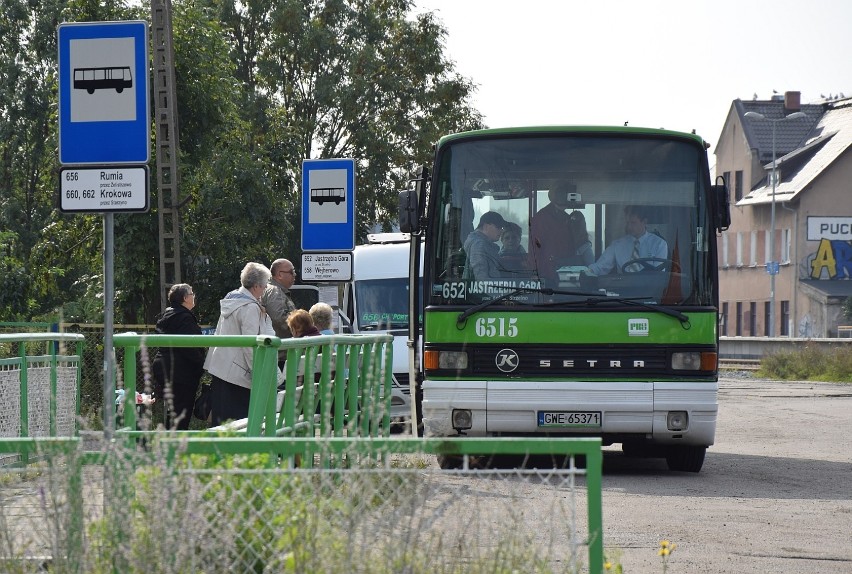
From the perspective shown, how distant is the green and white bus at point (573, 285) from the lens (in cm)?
1241

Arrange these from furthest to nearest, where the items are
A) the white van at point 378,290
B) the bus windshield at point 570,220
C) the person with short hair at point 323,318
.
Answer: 1. the white van at point 378,290
2. the person with short hair at point 323,318
3. the bus windshield at point 570,220

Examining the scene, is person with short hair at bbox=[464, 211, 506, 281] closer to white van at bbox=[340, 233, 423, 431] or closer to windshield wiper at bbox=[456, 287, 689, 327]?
windshield wiper at bbox=[456, 287, 689, 327]

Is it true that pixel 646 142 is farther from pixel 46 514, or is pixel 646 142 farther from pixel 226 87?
pixel 226 87

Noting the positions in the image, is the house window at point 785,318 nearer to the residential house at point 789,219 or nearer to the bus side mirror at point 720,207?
the residential house at point 789,219

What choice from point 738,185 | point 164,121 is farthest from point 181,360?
point 738,185

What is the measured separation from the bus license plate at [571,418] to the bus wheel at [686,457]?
119cm

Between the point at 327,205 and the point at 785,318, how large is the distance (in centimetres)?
5981

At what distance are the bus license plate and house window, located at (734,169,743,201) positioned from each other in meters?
66.9

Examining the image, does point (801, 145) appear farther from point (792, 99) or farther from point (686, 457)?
point (686, 457)

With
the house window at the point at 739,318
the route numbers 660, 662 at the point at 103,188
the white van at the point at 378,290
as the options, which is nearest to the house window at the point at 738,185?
the house window at the point at 739,318

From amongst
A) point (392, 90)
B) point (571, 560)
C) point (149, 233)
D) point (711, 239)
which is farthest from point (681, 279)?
point (392, 90)

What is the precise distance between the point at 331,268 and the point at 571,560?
38.0 feet

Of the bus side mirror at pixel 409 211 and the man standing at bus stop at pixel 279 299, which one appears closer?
the bus side mirror at pixel 409 211

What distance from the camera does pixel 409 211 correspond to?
503 inches
